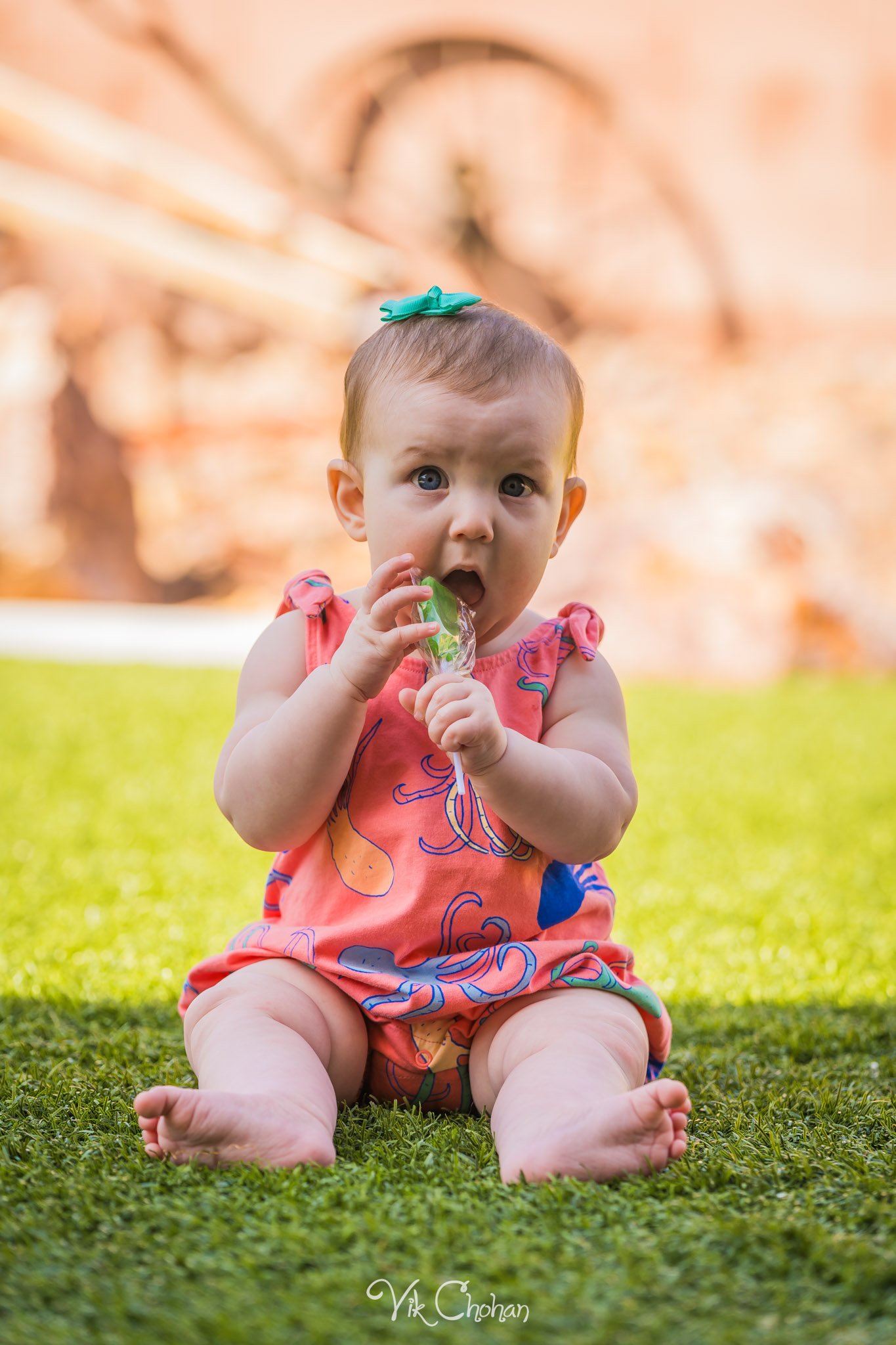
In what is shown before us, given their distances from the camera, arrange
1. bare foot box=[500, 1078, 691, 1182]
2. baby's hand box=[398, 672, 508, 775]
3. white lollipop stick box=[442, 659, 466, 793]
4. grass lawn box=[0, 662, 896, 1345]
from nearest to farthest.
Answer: grass lawn box=[0, 662, 896, 1345] < bare foot box=[500, 1078, 691, 1182] < baby's hand box=[398, 672, 508, 775] < white lollipop stick box=[442, 659, 466, 793]

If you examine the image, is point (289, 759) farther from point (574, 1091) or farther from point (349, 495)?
point (574, 1091)

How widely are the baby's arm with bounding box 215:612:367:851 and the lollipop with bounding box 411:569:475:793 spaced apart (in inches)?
3.9

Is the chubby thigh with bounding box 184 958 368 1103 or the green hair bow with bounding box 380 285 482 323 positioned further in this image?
the green hair bow with bounding box 380 285 482 323

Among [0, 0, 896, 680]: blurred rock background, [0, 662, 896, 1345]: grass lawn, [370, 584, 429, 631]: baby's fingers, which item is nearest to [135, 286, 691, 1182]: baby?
[370, 584, 429, 631]: baby's fingers

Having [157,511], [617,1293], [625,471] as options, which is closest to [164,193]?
[157,511]

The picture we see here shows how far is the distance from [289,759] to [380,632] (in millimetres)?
187

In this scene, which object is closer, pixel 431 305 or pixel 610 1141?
pixel 610 1141

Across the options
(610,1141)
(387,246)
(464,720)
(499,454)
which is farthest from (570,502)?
(387,246)

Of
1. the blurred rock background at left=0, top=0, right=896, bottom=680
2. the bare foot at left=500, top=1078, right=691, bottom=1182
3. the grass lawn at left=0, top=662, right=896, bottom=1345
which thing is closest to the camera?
the grass lawn at left=0, top=662, right=896, bottom=1345

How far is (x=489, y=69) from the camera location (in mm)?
10531

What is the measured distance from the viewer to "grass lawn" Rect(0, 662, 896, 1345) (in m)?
0.90

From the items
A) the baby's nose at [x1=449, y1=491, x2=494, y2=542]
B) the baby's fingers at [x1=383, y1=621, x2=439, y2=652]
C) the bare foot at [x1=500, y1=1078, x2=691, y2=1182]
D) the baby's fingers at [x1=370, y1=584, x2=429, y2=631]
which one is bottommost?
the bare foot at [x1=500, y1=1078, x2=691, y2=1182]

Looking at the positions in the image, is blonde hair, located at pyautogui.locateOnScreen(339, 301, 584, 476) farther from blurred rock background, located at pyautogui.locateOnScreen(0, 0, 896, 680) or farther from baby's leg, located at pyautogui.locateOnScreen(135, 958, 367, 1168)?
blurred rock background, located at pyautogui.locateOnScreen(0, 0, 896, 680)

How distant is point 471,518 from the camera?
1.35m
